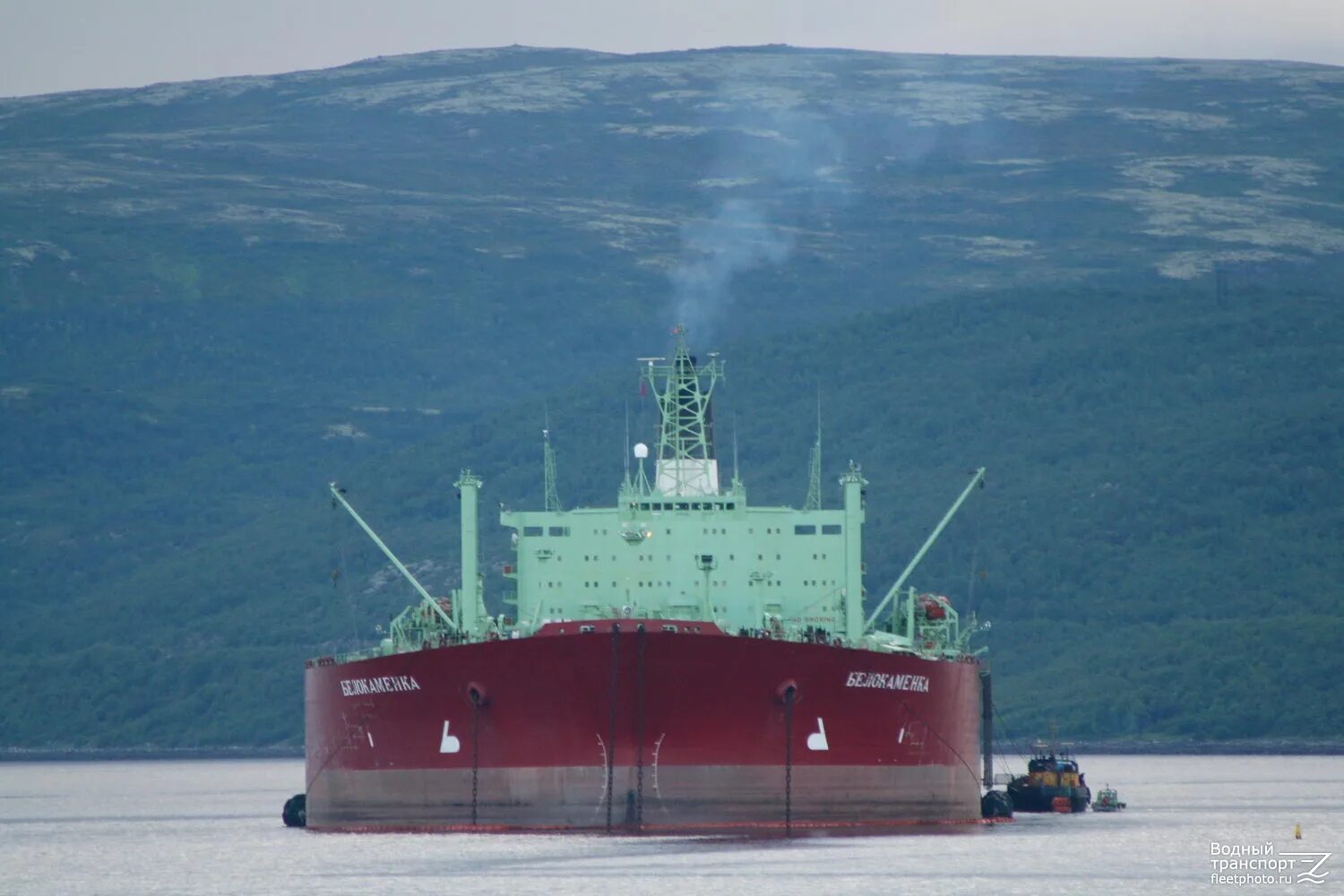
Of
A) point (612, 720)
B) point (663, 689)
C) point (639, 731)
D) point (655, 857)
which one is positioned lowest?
point (655, 857)

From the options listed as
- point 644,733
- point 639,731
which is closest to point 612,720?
point 639,731

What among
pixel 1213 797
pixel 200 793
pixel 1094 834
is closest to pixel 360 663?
pixel 1094 834

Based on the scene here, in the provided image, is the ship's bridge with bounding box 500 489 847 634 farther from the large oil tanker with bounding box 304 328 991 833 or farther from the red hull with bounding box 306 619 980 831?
the red hull with bounding box 306 619 980 831

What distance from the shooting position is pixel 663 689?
60594 mm

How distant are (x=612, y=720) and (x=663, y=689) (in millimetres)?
1239

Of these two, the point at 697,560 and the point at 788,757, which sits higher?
the point at 697,560

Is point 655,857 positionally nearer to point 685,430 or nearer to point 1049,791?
point 685,430

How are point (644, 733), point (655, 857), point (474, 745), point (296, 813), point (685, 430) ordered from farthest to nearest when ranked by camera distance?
point (296, 813)
point (685, 430)
point (474, 745)
point (644, 733)
point (655, 857)

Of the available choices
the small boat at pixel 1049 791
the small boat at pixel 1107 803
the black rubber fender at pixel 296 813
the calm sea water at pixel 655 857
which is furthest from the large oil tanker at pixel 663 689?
the small boat at pixel 1107 803

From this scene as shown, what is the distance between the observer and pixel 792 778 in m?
62.2

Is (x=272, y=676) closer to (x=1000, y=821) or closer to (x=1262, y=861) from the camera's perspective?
(x=1000, y=821)

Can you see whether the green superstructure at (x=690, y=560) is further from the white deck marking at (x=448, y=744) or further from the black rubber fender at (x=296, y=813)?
the black rubber fender at (x=296, y=813)

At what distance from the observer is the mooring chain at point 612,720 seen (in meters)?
60.3

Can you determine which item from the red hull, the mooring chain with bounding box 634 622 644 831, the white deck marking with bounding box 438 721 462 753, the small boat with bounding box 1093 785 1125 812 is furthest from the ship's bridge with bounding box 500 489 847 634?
the small boat with bounding box 1093 785 1125 812
